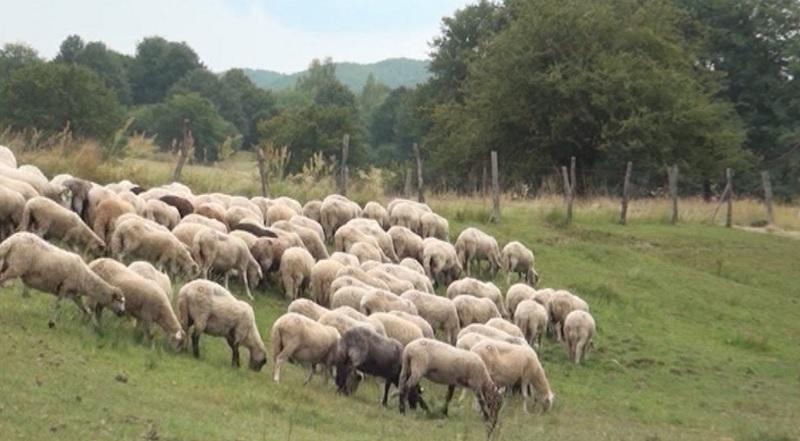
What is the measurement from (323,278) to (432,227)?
824cm

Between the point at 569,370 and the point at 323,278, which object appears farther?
the point at 569,370

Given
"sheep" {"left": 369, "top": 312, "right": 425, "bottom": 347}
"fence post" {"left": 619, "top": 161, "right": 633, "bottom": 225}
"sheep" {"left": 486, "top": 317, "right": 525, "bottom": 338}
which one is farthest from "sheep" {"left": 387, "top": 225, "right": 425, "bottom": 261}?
"fence post" {"left": 619, "top": 161, "right": 633, "bottom": 225}

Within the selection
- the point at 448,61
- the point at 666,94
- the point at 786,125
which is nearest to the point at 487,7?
the point at 448,61

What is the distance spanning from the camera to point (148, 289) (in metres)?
15.5

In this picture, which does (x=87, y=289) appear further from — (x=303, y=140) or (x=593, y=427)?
(x=303, y=140)

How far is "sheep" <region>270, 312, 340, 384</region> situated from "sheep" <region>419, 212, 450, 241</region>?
1244 cm

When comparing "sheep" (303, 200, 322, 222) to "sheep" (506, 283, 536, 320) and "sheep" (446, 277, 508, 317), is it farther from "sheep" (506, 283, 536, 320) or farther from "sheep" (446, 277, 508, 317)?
"sheep" (506, 283, 536, 320)

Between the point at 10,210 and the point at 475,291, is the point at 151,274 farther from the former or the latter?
the point at 475,291

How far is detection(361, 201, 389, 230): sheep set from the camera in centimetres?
2783

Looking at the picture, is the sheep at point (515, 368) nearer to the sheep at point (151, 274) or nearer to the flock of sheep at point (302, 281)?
the flock of sheep at point (302, 281)

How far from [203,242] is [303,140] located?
5213 centimetres

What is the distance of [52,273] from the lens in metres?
14.8

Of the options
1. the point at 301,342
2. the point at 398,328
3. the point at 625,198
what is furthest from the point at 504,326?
the point at 625,198

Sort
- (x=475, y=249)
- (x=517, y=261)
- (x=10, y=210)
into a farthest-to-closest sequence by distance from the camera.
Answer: (x=475, y=249) → (x=517, y=261) → (x=10, y=210)
